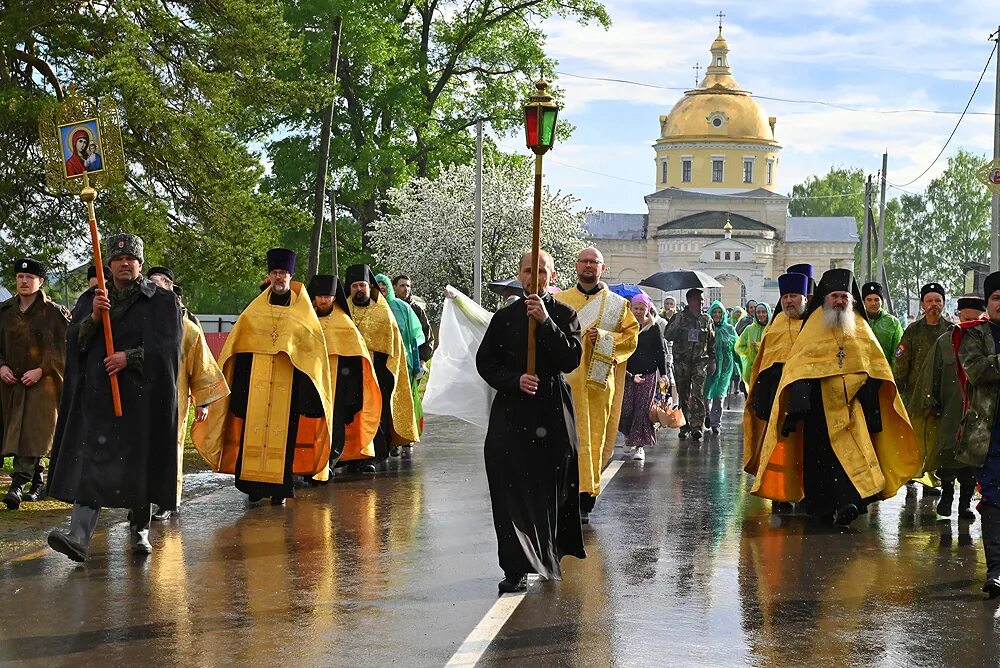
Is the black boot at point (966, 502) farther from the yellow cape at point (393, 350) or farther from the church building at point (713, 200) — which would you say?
the church building at point (713, 200)

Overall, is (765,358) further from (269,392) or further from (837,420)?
(269,392)

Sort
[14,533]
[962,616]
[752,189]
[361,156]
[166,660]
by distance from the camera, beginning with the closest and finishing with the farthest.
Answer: [166,660]
[962,616]
[14,533]
[361,156]
[752,189]

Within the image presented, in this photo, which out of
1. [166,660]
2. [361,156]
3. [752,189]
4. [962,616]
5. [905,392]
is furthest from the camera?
[752,189]

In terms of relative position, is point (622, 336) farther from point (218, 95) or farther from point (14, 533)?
point (218, 95)

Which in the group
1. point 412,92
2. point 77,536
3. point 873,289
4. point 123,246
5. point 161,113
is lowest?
point 77,536

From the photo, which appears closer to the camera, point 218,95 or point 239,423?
point 239,423

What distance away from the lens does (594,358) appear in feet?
34.3

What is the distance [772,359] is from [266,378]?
3.86 meters

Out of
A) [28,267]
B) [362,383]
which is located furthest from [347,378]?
[28,267]

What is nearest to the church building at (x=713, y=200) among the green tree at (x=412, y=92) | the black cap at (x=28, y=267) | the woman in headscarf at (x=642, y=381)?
the green tree at (x=412, y=92)

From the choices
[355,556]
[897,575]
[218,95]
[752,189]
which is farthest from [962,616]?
[752,189]

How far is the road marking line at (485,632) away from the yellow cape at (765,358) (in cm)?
409

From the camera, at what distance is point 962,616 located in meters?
7.65

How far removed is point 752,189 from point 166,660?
105 metres
